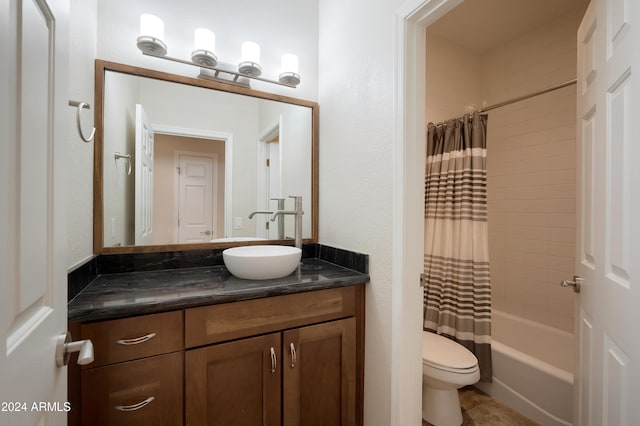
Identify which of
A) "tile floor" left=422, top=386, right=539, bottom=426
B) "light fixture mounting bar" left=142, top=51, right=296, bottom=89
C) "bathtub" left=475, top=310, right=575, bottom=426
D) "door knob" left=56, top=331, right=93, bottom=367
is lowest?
"tile floor" left=422, top=386, right=539, bottom=426

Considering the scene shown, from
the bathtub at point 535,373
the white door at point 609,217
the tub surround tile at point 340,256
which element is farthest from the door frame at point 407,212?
the bathtub at point 535,373

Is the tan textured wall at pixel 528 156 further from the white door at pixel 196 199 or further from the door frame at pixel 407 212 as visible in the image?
the white door at pixel 196 199

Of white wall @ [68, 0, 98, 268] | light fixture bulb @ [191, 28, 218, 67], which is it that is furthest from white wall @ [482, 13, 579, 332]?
white wall @ [68, 0, 98, 268]

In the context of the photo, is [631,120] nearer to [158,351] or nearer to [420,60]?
[420,60]

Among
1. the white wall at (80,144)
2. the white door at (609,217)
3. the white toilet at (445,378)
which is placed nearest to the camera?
the white door at (609,217)

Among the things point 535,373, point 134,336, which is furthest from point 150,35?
point 535,373

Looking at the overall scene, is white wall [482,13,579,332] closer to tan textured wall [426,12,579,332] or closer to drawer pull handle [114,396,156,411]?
tan textured wall [426,12,579,332]

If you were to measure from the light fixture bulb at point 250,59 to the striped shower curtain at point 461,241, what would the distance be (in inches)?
52.3

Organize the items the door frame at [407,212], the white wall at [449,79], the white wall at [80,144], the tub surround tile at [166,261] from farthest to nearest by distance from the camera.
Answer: the white wall at [449,79]
the tub surround tile at [166,261]
the door frame at [407,212]
the white wall at [80,144]

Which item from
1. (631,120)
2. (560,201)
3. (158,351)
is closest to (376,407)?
(158,351)

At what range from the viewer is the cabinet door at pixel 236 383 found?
3.36 feet

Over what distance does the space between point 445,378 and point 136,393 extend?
136 cm

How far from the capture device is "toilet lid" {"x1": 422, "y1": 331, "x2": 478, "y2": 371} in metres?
1.43

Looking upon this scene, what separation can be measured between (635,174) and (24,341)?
4.20 feet
